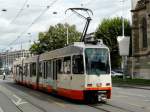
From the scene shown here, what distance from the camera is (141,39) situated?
69.4 metres

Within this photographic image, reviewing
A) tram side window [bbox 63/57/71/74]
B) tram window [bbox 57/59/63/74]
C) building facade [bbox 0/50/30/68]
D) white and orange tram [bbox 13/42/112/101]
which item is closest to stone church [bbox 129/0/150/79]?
tram window [bbox 57/59/63/74]

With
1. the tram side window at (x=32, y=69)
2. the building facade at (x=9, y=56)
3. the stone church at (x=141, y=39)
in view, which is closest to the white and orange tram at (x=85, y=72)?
the tram side window at (x=32, y=69)

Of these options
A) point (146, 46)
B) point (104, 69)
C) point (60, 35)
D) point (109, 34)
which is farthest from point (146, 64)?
point (104, 69)

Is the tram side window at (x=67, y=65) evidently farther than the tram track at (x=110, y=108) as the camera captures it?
Yes

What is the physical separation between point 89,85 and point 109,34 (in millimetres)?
66047

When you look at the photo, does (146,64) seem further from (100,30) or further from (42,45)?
(42,45)

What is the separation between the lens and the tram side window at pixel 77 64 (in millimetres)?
22078

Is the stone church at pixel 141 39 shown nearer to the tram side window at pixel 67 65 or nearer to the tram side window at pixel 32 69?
the tram side window at pixel 32 69

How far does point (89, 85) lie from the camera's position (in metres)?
21.8

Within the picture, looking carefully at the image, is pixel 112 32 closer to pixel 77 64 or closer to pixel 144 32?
pixel 144 32

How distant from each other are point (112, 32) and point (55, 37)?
16.7 meters

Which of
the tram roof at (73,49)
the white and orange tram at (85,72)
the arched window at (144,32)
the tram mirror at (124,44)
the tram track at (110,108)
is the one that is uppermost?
the arched window at (144,32)

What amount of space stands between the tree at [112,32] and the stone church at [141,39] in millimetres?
13425

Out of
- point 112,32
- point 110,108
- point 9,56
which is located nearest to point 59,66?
point 110,108
